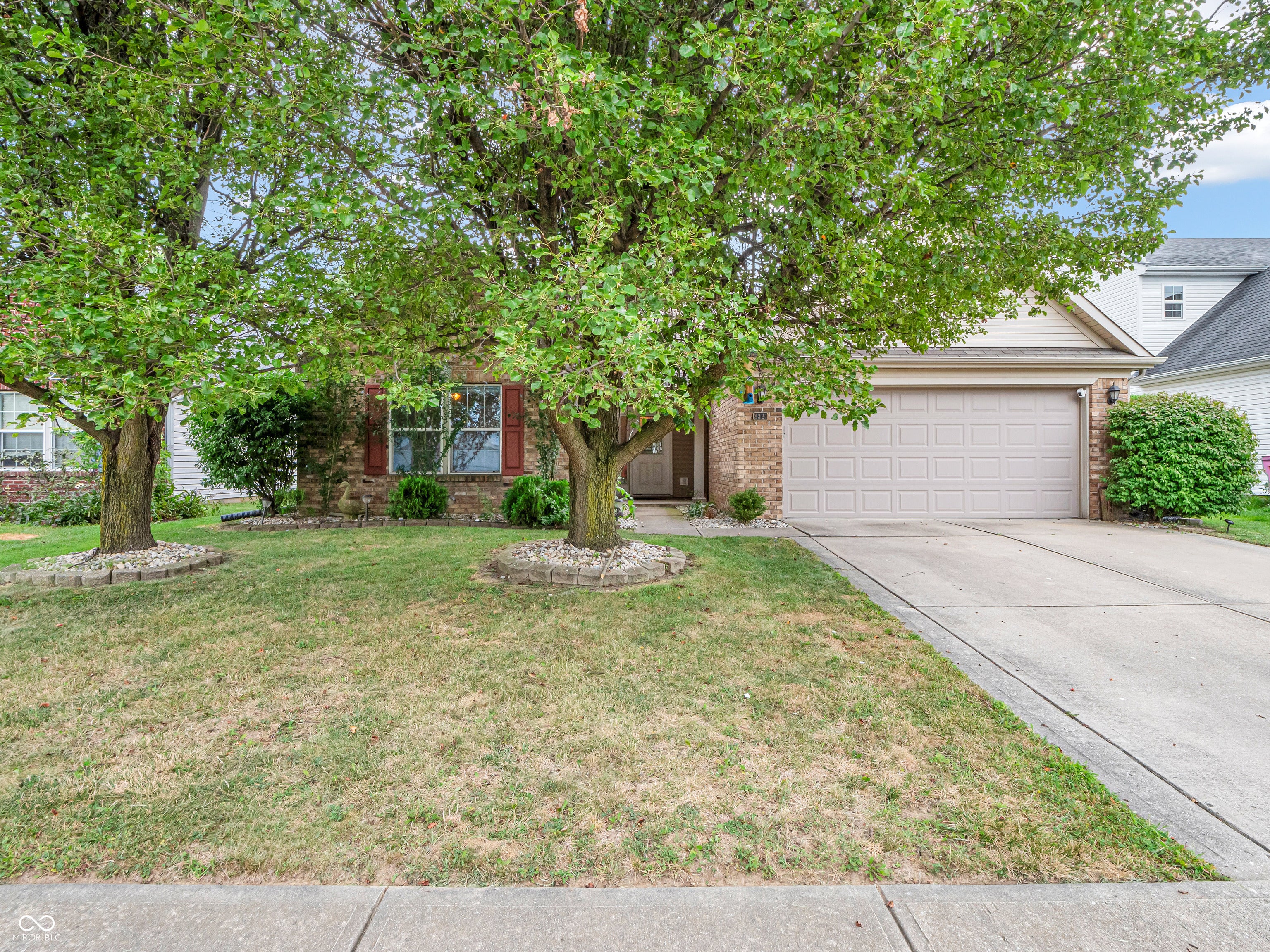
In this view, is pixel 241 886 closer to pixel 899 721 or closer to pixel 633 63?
pixel 899 721

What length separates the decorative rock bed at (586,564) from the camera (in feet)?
18.4

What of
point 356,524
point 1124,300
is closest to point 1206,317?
point 1124,300

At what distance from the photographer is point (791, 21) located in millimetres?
3791

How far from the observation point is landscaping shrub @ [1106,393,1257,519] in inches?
362

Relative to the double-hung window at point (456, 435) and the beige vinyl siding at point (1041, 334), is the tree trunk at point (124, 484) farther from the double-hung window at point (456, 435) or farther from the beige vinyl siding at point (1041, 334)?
the beige vinyl siding at point (1041, 334)

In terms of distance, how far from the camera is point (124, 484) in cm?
620

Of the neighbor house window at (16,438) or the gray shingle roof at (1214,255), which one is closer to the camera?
the neighbor house window at (16,438)

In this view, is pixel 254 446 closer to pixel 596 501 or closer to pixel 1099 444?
pixel 596 501

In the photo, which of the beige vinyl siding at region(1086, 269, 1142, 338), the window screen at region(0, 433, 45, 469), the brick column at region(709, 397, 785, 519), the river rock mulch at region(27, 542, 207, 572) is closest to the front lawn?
the river rock mulch at region(27, 542, 207, 572)

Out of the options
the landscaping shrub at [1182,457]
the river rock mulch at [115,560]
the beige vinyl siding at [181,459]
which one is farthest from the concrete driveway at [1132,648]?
the beige vinyl siding at [181,459]

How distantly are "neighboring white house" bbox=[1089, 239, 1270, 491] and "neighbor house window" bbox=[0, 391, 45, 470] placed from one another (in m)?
24.0

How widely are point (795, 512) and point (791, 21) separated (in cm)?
751

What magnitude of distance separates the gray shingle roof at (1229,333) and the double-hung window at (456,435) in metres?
14.4

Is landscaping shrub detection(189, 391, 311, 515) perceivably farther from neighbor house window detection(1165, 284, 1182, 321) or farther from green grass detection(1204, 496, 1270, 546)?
neighbor house window detection(1165, 284, 1182, 321)
